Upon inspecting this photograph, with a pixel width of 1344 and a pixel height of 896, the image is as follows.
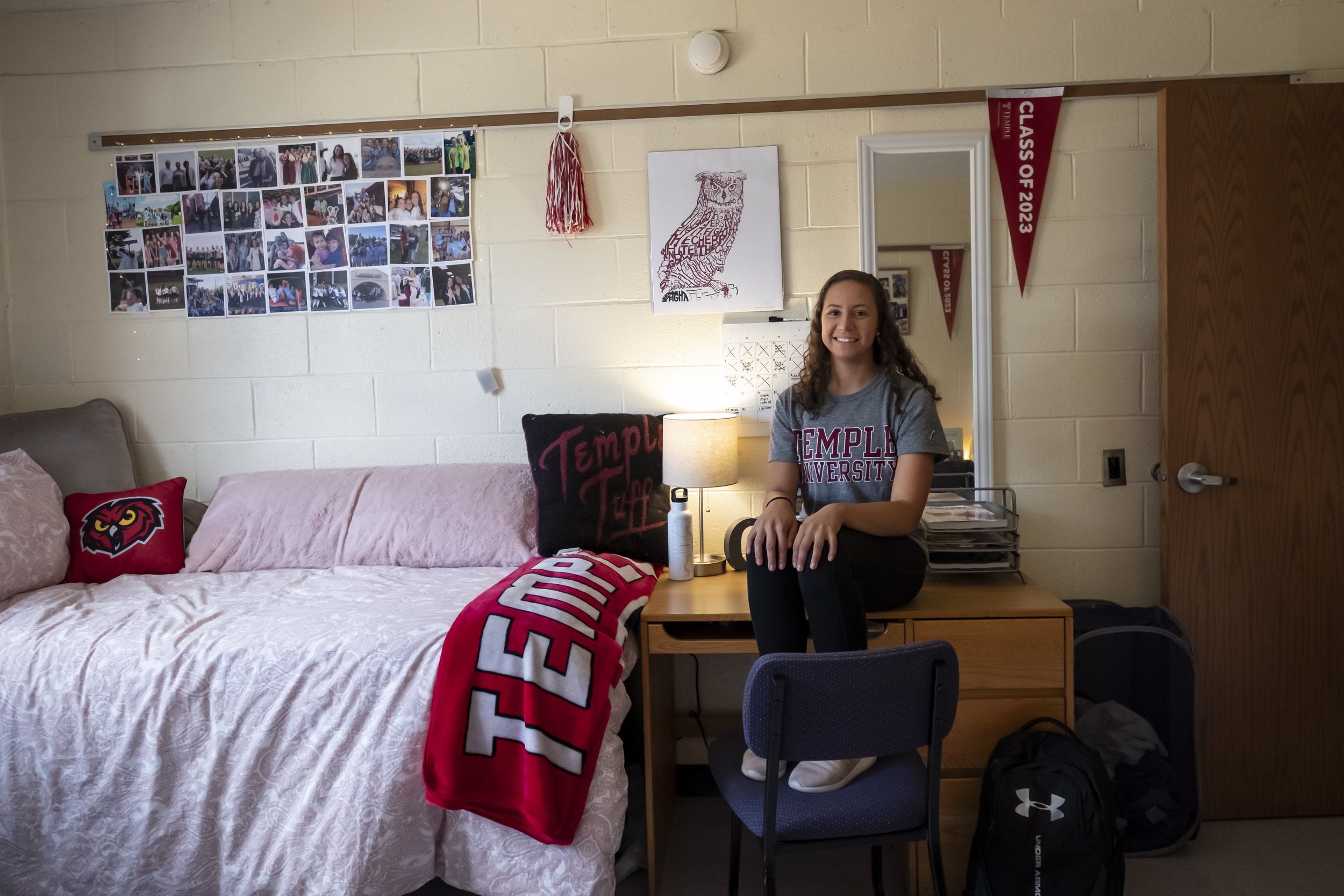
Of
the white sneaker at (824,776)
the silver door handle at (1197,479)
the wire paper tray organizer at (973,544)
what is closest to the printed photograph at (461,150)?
the wire paper tray organizer at (973,544)

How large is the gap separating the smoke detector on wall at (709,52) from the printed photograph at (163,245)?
5.53ft

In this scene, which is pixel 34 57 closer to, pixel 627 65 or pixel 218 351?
pixel 218 351

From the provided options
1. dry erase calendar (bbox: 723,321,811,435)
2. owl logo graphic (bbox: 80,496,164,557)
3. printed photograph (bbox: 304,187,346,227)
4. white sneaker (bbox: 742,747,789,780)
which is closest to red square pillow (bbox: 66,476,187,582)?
owl logo graphic (bbox: 80,496,164,557)

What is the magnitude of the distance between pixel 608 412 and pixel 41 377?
6.07 feet

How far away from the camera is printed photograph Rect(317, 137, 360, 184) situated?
267 cm

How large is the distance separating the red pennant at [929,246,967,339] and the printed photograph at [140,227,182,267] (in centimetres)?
230

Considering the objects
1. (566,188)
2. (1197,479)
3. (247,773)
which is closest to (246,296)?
(566,188)

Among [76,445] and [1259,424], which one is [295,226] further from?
[1259,424]

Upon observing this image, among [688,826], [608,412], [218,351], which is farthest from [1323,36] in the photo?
[218,351]

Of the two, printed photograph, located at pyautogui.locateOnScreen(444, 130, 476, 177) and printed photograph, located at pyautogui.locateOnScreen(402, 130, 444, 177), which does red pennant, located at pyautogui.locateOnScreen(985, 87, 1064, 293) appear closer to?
printed photograph, located at pyautogui.locateOnScreen(444, 130, 476, 177)

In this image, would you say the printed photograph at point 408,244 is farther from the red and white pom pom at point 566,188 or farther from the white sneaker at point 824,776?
the white sneaker at point 824,776

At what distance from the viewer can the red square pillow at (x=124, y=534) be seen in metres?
2.42

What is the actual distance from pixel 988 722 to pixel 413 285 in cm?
199

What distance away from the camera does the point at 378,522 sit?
2.49 meters
